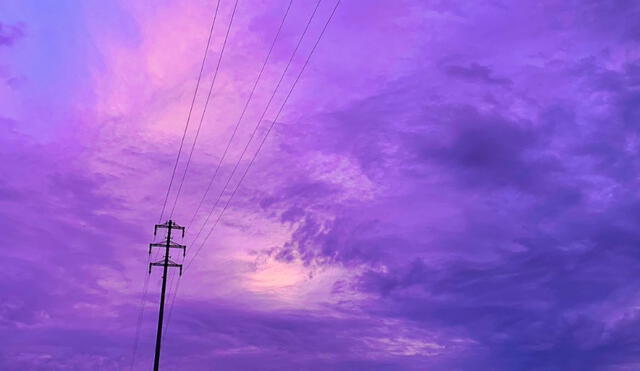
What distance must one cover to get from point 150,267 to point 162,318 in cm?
760

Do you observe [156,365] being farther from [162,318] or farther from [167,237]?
[167,237]

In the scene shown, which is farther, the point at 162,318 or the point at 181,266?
the point at 181,266

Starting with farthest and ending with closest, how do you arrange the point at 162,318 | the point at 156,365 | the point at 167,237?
the point at 167,237 → the point at 162,318 → the point at 156,365

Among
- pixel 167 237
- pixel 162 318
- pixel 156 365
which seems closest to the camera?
pixel 156 365

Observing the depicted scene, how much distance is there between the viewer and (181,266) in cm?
8856

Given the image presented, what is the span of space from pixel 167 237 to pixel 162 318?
10234mm

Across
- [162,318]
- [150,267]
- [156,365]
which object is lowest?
[156,365]

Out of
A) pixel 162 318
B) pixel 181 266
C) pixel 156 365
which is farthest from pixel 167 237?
pixel 156 365

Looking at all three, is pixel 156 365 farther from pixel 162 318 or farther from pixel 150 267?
pixel 150 267

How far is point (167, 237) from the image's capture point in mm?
88062

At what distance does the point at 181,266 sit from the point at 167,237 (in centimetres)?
379

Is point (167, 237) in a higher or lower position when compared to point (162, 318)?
higher

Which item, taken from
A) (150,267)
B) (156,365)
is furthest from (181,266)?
(156,365)

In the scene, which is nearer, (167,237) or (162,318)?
(162,318)
